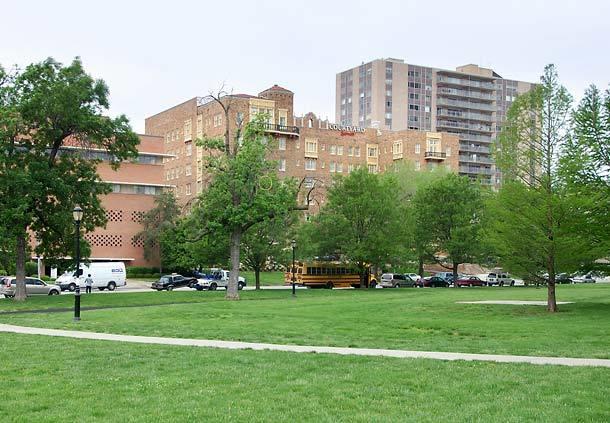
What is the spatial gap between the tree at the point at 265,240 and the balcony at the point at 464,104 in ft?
367

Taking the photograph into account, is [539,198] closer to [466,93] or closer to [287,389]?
[287,389]

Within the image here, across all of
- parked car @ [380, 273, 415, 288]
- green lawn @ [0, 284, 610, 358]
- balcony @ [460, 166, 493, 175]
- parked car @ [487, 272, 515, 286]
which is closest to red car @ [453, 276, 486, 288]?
parked car @ [487, 272, 515, 286]

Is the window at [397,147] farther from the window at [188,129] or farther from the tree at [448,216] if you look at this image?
the tree at [448,216]

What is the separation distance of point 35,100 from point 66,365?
32.9 metres

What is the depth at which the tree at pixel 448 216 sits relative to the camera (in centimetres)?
6981

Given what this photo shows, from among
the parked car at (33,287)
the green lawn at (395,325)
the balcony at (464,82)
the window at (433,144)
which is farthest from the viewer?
the balcony at (464,82)

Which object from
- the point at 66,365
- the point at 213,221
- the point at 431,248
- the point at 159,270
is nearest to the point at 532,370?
the point at 66,365

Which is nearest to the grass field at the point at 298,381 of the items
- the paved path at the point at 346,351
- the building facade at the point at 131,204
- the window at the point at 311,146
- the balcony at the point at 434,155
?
the paved path at the point at 346,351

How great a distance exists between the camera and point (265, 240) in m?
60.7

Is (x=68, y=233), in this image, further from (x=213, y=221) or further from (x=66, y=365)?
(x=66, y=365)

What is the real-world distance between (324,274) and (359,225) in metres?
6.43

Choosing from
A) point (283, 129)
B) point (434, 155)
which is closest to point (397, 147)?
point (434, 155)

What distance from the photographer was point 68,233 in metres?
47.0

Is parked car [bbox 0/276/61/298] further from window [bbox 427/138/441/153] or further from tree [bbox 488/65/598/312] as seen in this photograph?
window [bbox 427/138/441/153]
